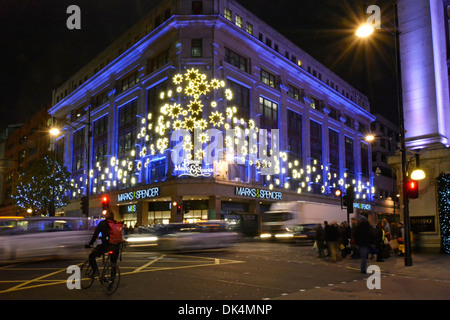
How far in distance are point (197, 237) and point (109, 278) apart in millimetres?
12012

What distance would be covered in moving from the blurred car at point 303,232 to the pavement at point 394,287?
16248 millimetres

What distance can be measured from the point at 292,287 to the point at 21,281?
7080 millimetres

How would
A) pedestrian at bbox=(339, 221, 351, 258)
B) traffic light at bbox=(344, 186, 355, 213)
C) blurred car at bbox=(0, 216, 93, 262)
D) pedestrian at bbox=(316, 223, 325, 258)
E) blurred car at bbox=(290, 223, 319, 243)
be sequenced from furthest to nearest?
blurred car at bbox=(290, 223, 319, 243) < traffic light at bbox=(344, 186, 355, 213) < pedestrian at bbox=(339, 221, 351, 258) < pedestrian at bbox=(316, 223, 325, 258) < blurred car at bbox=(0, 216, 93, 262)

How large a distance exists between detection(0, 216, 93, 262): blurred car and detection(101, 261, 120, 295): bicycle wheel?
8.94 metres

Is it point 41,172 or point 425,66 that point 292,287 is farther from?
point 41,172

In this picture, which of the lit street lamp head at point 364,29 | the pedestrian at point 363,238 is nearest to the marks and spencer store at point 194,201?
the pedestrian at point 363,238

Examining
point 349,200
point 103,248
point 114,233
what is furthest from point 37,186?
point 114,233

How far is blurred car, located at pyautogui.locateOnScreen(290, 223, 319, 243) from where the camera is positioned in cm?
3150

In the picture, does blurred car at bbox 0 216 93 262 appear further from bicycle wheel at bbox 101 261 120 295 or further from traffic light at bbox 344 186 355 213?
traffic light at bbox 344 186 355 213

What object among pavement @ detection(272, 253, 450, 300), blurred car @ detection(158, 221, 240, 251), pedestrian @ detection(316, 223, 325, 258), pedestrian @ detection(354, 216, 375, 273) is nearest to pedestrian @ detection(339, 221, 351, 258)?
pedestrian @ detection(316, 223, 325, 258)

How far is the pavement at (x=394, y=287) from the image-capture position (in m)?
9.11

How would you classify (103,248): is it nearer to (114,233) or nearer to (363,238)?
(114,233)

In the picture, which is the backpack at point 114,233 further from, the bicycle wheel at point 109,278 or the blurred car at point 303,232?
the blurred car at point 303,232
